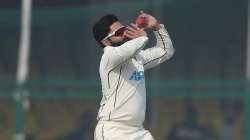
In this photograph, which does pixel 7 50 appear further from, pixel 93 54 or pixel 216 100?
pixel 216 100

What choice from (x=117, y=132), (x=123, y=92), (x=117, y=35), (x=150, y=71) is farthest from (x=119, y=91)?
(x=150, y=71)

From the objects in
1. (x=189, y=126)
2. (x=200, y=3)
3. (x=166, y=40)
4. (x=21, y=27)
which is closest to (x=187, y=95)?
(x=189, y=126)

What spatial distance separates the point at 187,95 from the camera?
436 inches

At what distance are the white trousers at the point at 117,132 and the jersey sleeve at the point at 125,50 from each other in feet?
1.58

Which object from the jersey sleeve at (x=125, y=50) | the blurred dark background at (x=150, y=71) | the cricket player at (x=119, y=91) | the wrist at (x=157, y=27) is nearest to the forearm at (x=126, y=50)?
the jersey sleeve at (x=125, y=50)

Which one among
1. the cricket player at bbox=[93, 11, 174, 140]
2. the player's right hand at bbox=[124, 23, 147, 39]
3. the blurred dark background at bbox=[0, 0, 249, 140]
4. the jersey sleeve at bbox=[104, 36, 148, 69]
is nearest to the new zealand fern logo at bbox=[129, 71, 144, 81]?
the cricket player at bbox=[93, 11, 174, 140]

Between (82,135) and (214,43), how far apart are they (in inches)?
77.0

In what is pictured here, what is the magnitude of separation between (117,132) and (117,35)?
706 millimetres

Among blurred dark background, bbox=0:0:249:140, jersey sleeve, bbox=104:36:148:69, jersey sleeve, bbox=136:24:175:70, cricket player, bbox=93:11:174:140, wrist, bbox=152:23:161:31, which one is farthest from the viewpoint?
blurred dark background, bbox=0:0:249:140

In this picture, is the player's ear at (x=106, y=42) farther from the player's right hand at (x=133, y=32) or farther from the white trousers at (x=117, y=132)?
the white trousers at (x=117, y=132)

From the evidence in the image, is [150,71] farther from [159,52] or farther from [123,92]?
[123,92]

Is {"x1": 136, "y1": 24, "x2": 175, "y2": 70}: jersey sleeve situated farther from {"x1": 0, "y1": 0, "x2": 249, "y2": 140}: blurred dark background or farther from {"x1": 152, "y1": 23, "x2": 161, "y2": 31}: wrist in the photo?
{"x1": 0, "y1": 0, "x2": 249, "y2": 140}: blurred dark background

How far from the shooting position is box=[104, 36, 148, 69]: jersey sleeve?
22.1 feet

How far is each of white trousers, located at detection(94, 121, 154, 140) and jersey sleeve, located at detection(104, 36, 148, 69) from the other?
0.48 metres
